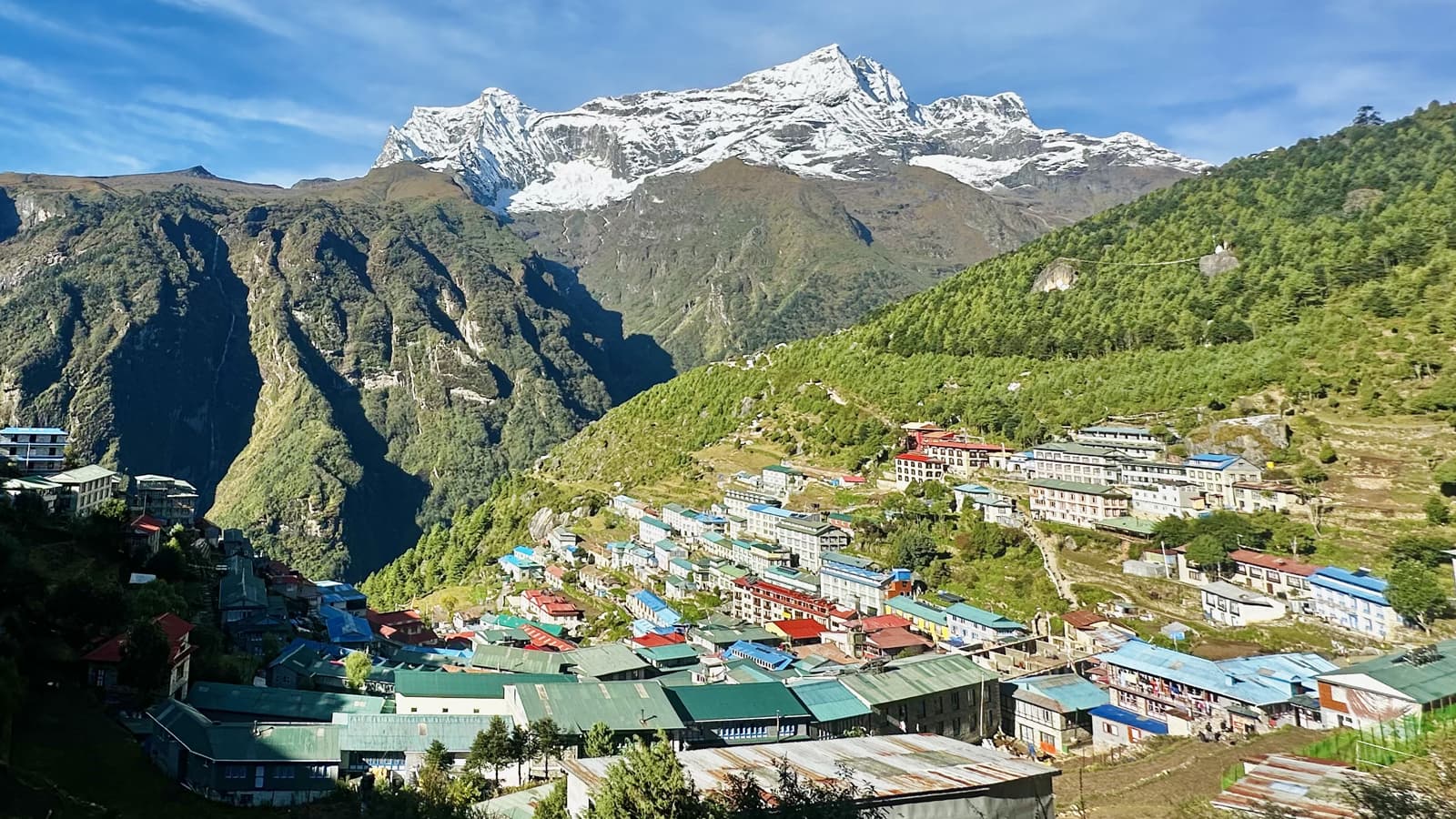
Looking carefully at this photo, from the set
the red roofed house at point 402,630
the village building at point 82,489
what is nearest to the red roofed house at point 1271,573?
the red roofed house at point 402,630

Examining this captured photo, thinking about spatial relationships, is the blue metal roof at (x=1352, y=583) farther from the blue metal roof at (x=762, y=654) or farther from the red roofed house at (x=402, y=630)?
the red roofed house at (x=402, y=630)

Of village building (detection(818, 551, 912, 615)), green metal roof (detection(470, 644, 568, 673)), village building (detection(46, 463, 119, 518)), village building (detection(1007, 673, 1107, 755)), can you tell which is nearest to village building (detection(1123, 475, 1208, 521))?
village building (detection(818, 551, 912, 615))

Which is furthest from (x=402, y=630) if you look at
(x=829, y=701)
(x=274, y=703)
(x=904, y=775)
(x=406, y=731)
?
(x=904, y=775)

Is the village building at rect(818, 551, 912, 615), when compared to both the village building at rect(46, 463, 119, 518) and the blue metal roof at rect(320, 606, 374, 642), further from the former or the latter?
the village building at rect(46, 463, 119, 518)

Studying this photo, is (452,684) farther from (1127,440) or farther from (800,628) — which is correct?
(1127,440)

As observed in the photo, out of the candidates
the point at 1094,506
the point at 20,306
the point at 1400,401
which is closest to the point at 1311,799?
the point at 1094,506

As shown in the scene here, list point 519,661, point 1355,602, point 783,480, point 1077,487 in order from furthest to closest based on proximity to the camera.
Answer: point 783,480 < point 1077,487 < point 519,661 < point 1355,602
